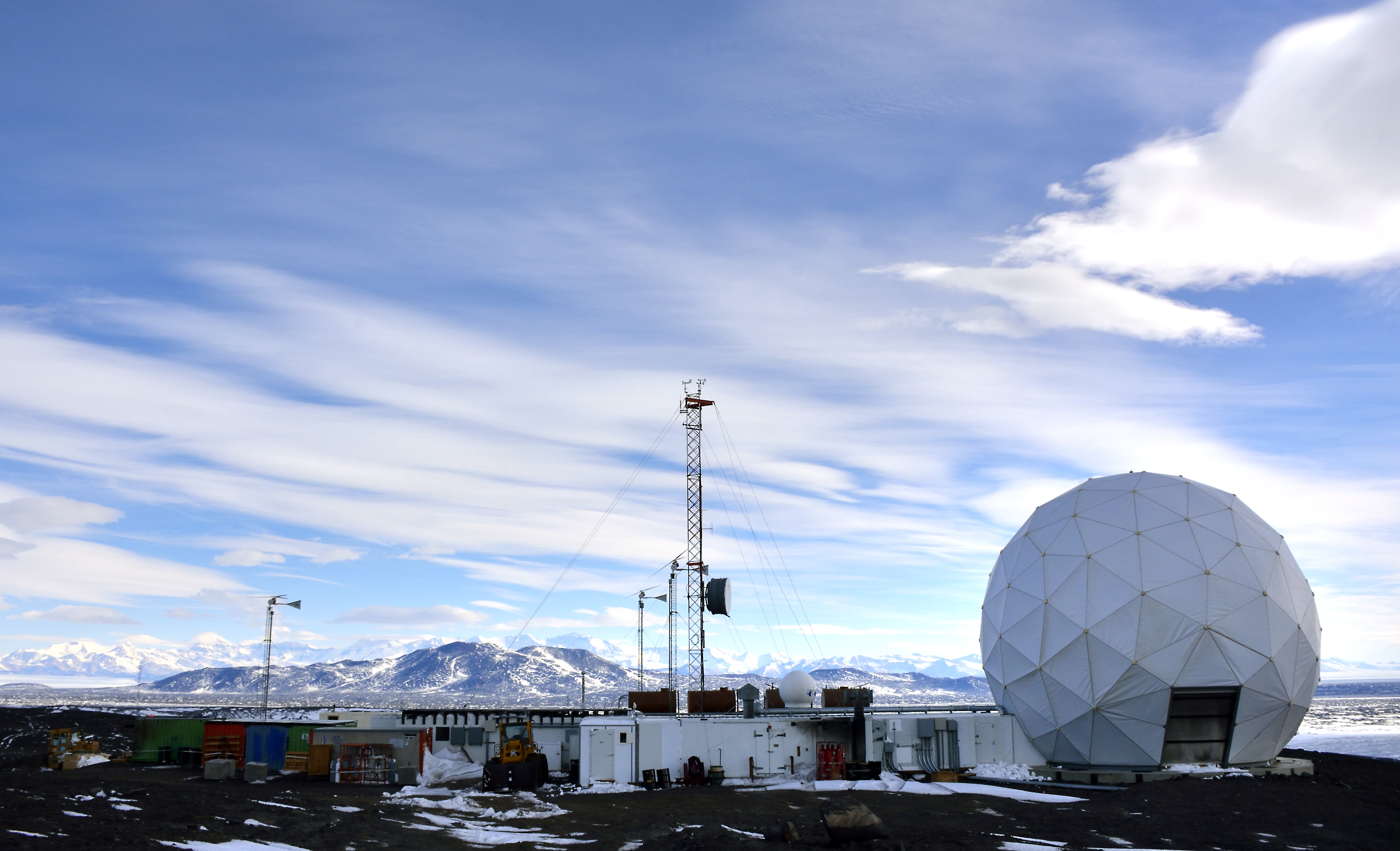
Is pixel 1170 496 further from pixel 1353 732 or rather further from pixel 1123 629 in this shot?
pixel 1353 732

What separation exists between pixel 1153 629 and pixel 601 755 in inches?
895

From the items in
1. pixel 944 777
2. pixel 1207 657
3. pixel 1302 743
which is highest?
pixel 1207 657

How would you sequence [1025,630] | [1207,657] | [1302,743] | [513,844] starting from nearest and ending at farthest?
[513,844], [1207,657], [1025,630], [1302,743]

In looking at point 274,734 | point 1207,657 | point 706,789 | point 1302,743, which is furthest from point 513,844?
point 1302,743

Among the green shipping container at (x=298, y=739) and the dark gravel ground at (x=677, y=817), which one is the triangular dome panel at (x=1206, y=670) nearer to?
the dark gravel ground at (x=677, y=817)

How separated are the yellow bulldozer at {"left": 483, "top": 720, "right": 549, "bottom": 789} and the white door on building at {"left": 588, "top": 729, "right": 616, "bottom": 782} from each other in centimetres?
210

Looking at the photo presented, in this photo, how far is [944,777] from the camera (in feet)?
122

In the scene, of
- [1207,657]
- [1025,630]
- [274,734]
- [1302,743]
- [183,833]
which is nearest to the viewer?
[183,833]

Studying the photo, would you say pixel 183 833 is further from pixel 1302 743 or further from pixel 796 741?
pixel 1302 743

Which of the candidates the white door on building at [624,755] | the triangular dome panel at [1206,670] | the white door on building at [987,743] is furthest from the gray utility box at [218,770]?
the triangular dome panel at [1206,670]

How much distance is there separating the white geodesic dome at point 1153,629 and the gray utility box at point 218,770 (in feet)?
108

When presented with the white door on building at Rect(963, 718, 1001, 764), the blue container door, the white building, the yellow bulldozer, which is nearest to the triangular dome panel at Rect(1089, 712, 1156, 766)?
the white building

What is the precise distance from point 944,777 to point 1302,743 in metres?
59.1

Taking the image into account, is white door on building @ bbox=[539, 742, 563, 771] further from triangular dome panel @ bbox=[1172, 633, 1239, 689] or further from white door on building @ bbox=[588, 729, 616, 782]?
triangular dome panel @ bbox=[1172, 633, 1239, 689]
